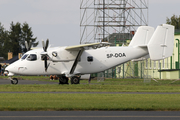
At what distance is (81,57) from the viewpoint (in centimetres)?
3434

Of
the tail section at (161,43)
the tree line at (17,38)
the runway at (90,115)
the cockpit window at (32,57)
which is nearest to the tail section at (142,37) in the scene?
the tail section at (161,43)

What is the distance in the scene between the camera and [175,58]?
51.5 metres

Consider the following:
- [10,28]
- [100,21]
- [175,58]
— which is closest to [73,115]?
[175,58]

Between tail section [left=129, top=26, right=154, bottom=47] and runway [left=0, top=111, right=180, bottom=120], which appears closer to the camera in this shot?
runway [left=0, top=111, right=180, bottom=120]

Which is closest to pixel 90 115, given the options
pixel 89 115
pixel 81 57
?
pixel 89 115

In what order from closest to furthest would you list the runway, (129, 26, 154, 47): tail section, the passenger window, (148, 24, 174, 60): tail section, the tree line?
the runway < (148, 24, 174, 60): tail section < the passenger window < (129, 26, 154, 47): tail section < the tree line

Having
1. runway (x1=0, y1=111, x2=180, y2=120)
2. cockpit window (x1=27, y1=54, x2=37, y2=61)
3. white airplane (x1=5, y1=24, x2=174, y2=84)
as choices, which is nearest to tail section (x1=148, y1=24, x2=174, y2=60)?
white airplane (x1=5, y1=24, x2=174, y2=84)

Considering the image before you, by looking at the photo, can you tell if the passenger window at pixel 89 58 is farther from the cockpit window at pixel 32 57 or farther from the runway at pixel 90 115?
the runway at pixel 90 115

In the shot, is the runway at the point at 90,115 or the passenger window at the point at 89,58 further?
the passenger window at the point at 89,58

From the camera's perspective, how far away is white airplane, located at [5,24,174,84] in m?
32.8

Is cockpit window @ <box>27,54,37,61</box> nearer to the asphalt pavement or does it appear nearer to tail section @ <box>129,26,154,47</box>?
tail section @ <box>129,26,154,47</box>

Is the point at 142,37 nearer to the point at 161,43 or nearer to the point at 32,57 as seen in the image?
the point at 161,43

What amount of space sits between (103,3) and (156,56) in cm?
2730

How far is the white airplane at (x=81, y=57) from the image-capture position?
108 ft
